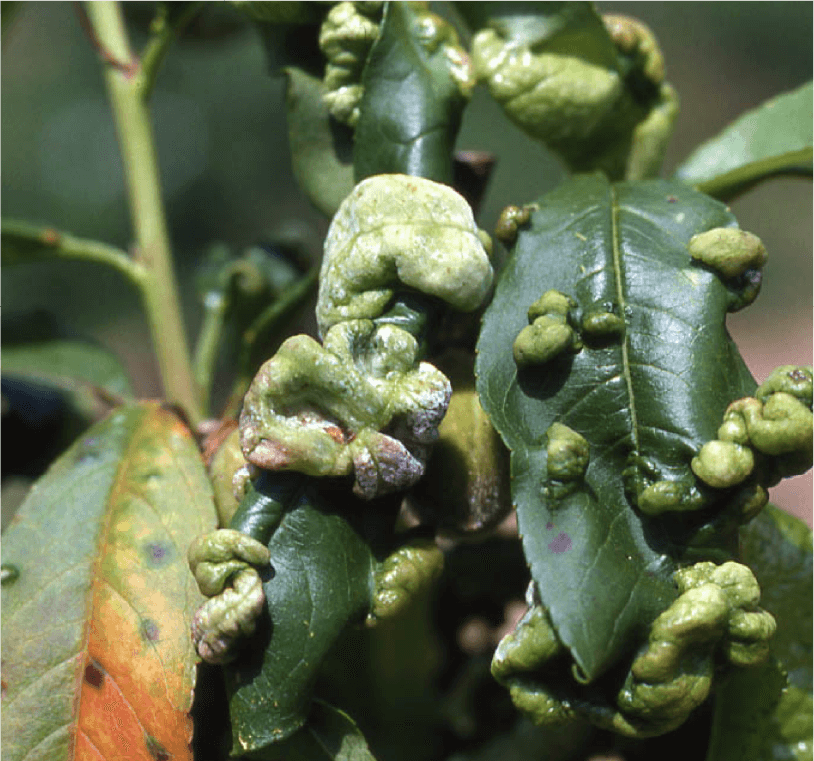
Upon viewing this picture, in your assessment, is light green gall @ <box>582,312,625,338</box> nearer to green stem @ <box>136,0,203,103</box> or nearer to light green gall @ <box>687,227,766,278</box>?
light green gall @ <box>687,227,766,278</box>

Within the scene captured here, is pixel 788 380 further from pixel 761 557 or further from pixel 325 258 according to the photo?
pixel 325 258

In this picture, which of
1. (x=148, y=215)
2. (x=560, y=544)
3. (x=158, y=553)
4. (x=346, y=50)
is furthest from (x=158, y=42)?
(x=560, y=544)

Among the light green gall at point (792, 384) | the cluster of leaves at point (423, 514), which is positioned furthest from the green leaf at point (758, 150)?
the light green gall at point (792, 384)

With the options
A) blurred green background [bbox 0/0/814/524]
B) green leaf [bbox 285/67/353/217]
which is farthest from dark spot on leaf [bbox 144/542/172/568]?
blurred green background [bbox 0/0/814/524]

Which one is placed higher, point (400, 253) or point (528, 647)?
point (400, 253)

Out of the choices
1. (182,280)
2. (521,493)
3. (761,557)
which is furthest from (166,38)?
(182,280)

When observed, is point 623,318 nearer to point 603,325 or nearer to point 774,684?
point 603,325
